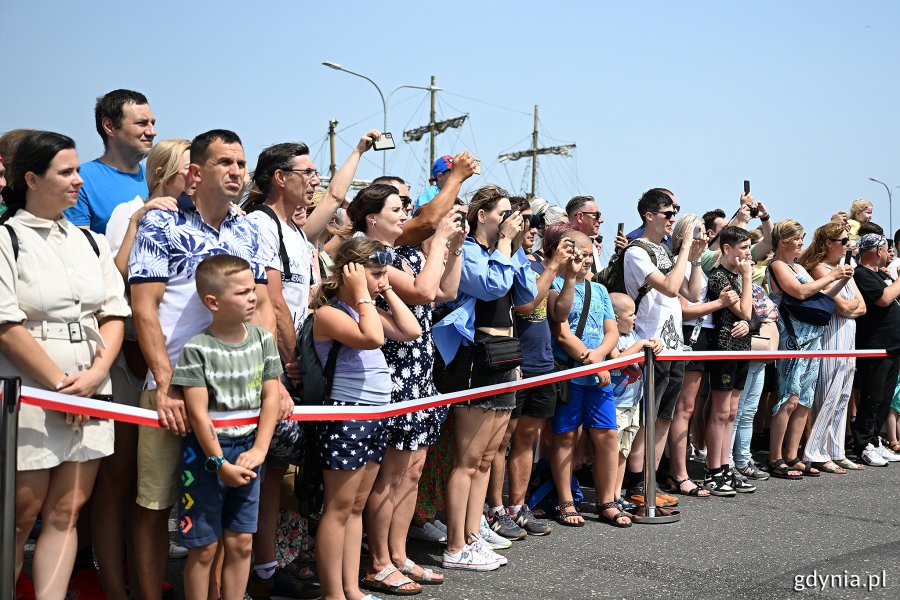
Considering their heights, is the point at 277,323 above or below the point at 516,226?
below

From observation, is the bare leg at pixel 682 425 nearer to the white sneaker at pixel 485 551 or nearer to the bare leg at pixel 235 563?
the white sneaker at pixel 485 551

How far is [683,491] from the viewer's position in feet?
25.8

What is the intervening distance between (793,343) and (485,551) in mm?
4381

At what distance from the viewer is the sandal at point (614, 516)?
6740 mm

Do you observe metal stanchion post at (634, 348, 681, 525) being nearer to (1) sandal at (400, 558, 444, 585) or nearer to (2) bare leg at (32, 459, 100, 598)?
(1) sandal at (400, 558, 444, 585)

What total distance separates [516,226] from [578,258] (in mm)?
637

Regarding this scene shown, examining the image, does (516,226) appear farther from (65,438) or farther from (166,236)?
(65,438)

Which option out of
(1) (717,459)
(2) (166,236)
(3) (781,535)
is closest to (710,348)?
(1) (717,459)

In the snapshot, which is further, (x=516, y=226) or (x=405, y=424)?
(x=516, y=226)

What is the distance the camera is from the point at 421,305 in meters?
5.26

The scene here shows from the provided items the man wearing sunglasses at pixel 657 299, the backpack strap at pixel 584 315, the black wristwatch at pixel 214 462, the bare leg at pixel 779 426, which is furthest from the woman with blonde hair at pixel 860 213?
the black wristwatch at pixel 214 462

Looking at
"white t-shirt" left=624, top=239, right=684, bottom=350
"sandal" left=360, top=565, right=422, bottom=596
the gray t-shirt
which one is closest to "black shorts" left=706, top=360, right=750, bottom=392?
"white t-shirt" left=624, top=239, right=684, bottom=350

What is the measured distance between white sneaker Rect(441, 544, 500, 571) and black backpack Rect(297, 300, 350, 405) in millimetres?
1522

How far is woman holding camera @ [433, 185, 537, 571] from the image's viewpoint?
5.73 meters
